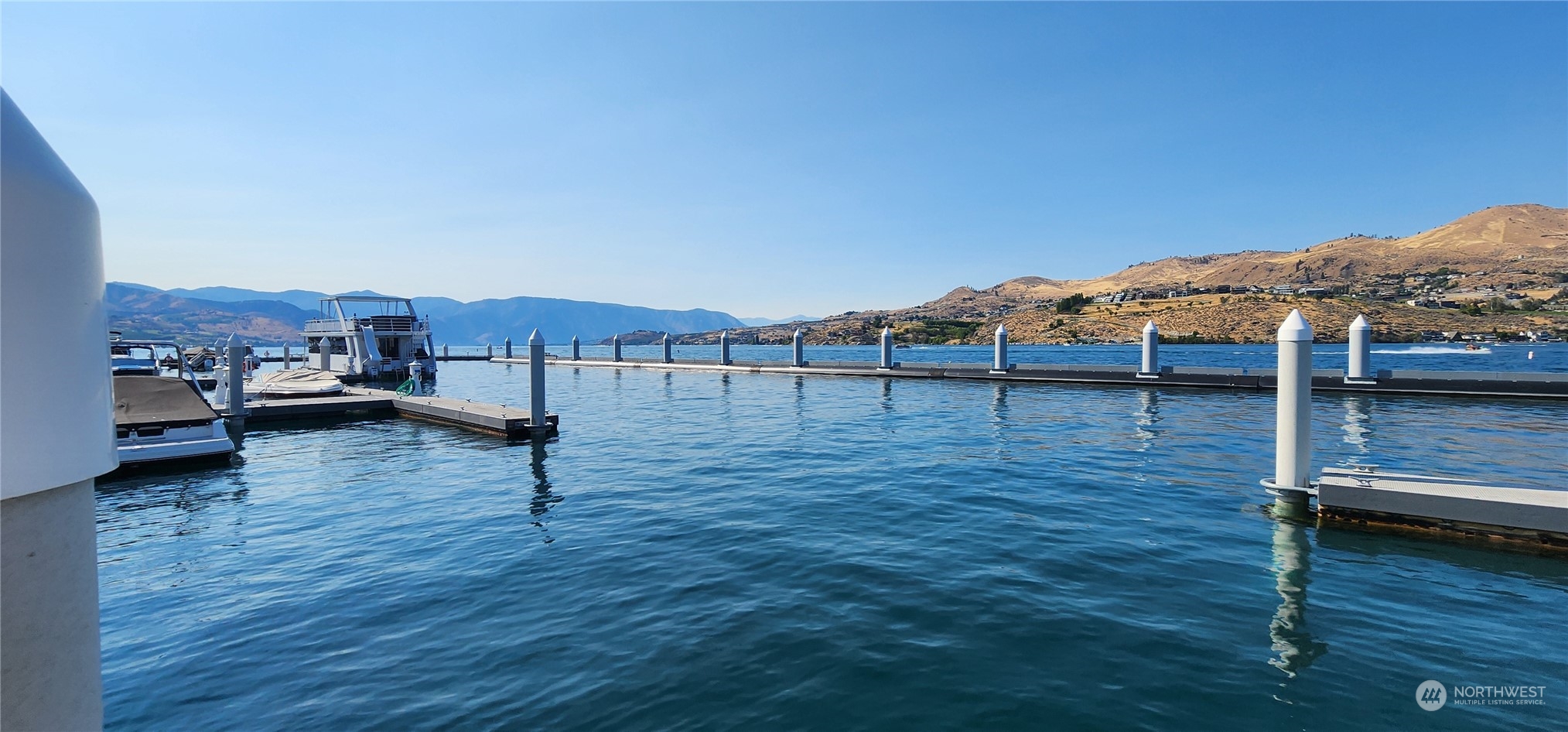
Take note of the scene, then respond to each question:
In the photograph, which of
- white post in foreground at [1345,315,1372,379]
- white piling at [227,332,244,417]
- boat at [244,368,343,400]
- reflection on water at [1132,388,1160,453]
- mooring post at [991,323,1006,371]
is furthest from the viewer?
mooring post at [991,323,1006,371]

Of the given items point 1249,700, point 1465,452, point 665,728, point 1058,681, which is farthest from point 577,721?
point 1465,452

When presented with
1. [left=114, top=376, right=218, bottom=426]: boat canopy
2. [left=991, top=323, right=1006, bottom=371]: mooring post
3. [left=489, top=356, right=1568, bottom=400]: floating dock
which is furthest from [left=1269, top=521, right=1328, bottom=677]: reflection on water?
[left=991, top=323, right=1006, bottom=371]: mooring post

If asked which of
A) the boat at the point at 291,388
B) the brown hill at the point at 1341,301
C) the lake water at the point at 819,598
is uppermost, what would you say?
the brown hill at the point at 1341,301

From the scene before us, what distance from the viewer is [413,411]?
22109mm

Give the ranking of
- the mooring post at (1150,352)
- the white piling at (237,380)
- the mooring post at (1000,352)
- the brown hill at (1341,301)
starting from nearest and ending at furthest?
1. the white piling at (237,380)
2. the mooring post at (1150,352)
3. the mooring post at (1000,352)
4. the brown hill at (1341,301)

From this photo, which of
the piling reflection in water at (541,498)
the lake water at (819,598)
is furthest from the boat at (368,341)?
the lake water at (819,598)

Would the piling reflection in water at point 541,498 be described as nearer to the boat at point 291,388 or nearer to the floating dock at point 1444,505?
the floating dock at point 1444,505

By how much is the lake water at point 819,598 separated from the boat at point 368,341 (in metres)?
28.0

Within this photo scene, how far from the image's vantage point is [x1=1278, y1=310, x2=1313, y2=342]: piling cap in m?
8.67

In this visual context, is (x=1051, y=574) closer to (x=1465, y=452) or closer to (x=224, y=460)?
(x=1465, y=452)

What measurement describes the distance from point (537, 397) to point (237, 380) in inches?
413

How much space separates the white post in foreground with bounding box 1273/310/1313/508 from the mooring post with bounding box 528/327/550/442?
15485mm

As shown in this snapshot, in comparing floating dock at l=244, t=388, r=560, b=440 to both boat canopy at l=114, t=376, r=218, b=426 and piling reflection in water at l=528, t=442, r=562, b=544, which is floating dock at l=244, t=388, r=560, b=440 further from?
boat canopy at l=114, t=376, r=218, b=426

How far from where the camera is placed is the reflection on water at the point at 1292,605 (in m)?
5.05
